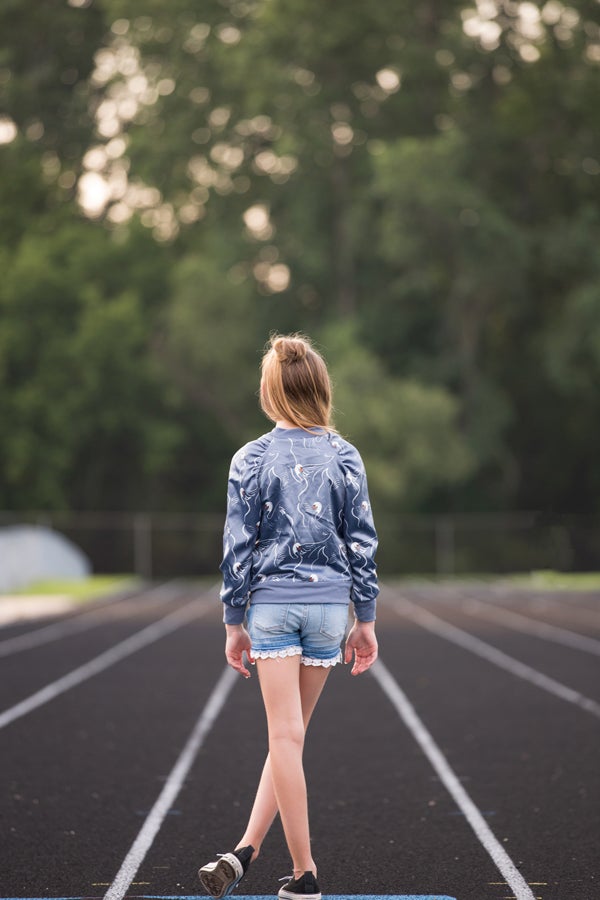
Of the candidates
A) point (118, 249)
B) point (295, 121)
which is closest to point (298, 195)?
point (295, 121)

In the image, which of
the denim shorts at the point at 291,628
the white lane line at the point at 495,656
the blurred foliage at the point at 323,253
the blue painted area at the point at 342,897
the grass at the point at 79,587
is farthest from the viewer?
the blurred foliage at the point at 323,253

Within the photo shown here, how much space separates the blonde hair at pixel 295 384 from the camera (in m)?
4.70

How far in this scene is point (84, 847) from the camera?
19.6ft

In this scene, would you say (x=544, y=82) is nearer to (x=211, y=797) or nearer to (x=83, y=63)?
(x=83, y=63)

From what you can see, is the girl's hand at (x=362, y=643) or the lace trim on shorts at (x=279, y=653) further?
the girl's hand at (x=362, y=643)

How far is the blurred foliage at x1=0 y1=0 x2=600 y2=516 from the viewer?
42875 millimetres

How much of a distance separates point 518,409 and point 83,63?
23.5 meters

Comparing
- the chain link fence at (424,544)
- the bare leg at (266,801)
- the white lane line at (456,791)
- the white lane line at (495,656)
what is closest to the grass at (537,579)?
the chain link fence at (424,544)

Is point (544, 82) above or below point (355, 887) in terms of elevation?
above

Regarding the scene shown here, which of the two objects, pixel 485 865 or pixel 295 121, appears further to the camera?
pixel 295 121

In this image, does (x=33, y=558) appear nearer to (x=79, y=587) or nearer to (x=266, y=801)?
(x=79, y=587)

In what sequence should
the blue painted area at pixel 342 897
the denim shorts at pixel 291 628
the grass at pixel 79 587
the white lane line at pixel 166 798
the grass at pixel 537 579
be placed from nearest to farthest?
1. the denim shorts at pixel 291 628
2. the blue painted area at pixel 342 897
3. the white lane line at pixel 166 798
4. the grass at pixel 79 587
5. the grass at pixel 537 579

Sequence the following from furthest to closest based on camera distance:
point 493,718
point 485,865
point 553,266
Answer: point 553,266 < point 493,718 < point 485,865

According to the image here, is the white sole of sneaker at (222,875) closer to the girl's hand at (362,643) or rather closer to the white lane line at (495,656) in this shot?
the girl's hand at (362,643)
